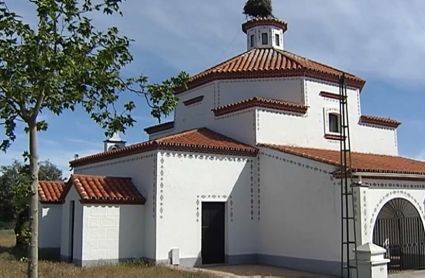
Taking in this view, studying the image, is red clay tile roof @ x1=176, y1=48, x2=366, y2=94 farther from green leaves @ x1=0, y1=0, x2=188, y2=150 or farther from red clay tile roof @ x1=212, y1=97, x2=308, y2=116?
green leaves @ x1=0, y1=0, x2=188, y2=150

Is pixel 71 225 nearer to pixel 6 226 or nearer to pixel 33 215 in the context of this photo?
pixel 33 215

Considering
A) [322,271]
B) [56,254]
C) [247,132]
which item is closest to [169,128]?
[247,132]

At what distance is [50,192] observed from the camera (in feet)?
61.2

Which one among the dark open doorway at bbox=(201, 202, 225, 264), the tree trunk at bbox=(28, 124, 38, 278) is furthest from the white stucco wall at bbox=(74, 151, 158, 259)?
the tree trunk at bbox=(28, 124, 38, 278)

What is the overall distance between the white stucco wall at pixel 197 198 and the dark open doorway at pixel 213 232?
203mm

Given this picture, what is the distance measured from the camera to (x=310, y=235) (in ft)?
48.5

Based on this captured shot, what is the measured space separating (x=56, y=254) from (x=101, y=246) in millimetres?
4314

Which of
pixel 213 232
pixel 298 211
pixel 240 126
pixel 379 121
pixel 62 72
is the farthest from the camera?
pixel 379 121

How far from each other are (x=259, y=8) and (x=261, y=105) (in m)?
8.46

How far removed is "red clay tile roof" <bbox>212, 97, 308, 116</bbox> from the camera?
17.3 metres

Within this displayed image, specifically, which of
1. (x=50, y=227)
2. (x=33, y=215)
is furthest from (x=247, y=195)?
(x=33, y=215)

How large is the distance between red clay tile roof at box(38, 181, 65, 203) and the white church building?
4 cm

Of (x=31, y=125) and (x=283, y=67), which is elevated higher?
(x=283, y=67)

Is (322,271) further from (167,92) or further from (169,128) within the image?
(169,128)
